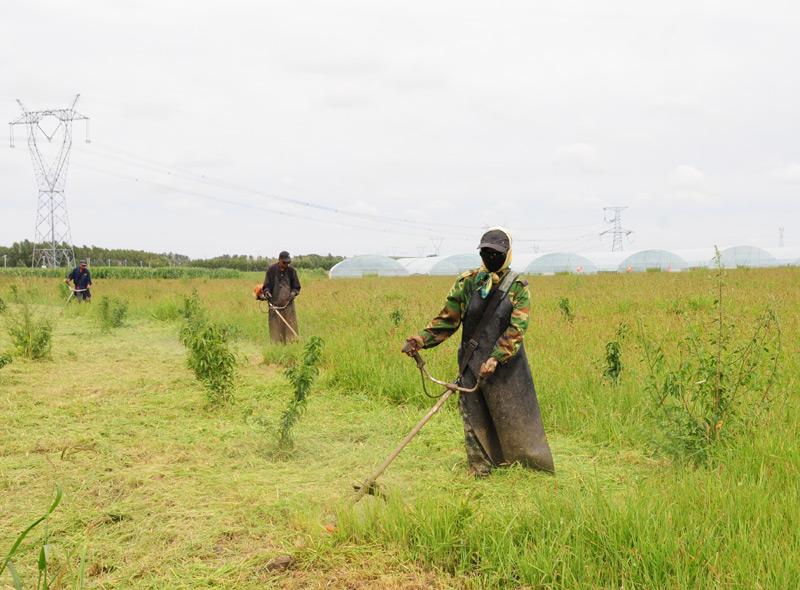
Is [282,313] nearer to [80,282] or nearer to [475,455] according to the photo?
[475,455]

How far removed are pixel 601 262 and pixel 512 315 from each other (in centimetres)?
4457

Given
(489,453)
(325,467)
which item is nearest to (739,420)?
(489,453)

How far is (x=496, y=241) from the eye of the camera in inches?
148

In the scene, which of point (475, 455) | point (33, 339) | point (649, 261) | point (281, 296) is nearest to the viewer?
point (475, 455)

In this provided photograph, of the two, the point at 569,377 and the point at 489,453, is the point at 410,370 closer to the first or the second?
the point at 569,377

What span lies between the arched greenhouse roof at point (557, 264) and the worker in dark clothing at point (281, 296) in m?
36.7

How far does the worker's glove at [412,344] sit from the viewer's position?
384 cm

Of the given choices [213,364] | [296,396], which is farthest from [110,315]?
[296,396]

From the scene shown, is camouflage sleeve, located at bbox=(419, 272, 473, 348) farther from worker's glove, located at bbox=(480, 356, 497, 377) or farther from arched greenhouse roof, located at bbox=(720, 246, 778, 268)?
arched greenhouse roof, located at bbox=(720, 246, 778, 268)

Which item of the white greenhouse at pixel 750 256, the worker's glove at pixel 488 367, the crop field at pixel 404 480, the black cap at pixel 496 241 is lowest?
the crop field at pixel 404 480

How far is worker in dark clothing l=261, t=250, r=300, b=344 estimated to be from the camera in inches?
365

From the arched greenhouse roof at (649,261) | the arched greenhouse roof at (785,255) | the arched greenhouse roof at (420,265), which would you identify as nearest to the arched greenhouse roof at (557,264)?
the arched greenhouse roof at (649,261)

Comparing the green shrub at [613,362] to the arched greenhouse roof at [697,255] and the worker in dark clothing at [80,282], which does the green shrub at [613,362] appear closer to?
the worker in dark clothing at [80,282]

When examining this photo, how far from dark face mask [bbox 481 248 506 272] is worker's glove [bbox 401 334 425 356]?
655 mm
